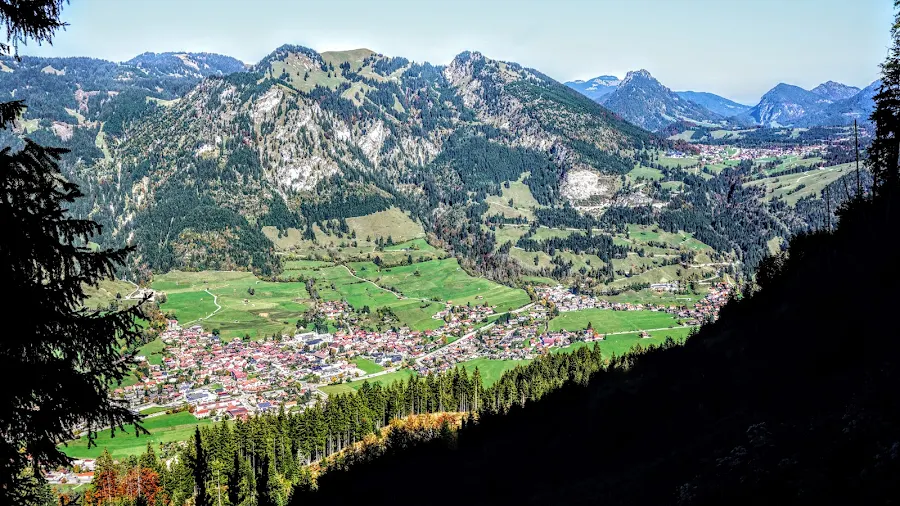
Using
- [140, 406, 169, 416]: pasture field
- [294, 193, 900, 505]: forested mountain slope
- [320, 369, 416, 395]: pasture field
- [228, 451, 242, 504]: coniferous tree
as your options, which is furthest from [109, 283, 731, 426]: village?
[294, 193, 900, 505]: forested mountain slope

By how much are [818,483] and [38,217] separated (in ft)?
61.8

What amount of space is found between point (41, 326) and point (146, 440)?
349ft

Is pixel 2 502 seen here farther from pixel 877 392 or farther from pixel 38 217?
pixel 877 392

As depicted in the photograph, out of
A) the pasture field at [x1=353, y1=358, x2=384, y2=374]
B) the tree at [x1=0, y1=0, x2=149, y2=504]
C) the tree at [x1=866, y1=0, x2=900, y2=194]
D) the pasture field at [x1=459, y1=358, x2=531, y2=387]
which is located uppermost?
the tree at [x1=866, y1=0, x2=900, y2=194]

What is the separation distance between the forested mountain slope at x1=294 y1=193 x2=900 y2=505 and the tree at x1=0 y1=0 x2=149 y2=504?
54.3 ft

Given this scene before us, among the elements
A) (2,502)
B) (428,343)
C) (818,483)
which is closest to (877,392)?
(818,483)

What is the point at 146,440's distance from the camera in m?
98.4

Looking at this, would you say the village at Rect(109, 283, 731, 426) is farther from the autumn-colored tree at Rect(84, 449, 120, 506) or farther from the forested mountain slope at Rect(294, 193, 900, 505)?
the forested mountain slope at Rect(294, 193, 900, 505)

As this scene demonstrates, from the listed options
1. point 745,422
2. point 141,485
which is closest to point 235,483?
point 141,485

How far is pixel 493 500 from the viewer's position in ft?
126

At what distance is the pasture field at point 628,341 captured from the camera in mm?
139262

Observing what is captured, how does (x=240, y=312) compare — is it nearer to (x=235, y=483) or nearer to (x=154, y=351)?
(x=154, y=351)

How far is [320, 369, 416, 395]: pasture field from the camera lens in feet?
393

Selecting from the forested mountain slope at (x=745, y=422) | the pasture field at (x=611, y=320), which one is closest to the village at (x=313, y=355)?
the pasture field at (x=611, y=320)
